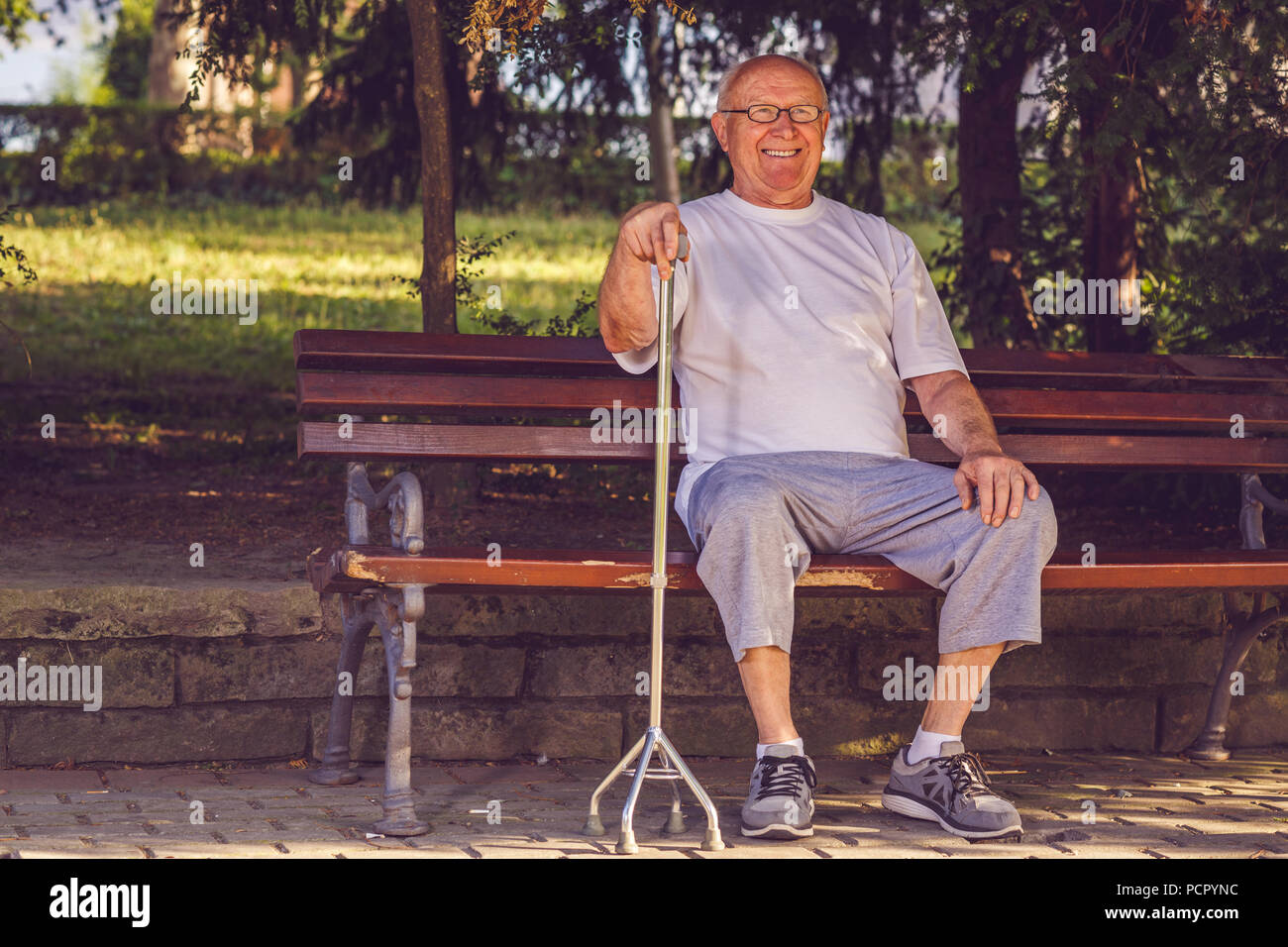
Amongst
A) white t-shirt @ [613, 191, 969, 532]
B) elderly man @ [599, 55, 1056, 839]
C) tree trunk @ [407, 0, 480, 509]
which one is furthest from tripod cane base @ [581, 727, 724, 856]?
tree trunk @ [407, 0, 480, 509]

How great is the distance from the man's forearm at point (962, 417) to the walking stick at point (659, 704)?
2.70 ft

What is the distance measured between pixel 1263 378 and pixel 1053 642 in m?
1.02

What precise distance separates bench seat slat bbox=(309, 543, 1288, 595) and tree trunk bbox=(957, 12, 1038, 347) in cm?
254

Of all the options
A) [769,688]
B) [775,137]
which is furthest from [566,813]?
[775,137]

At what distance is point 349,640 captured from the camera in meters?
4.05

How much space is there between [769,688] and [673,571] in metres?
0.35

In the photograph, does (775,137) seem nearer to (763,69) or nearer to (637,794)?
(763,69)

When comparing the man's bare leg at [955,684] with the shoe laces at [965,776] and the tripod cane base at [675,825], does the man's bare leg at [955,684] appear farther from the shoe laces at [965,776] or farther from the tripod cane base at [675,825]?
the tripod cane base at [675,825]

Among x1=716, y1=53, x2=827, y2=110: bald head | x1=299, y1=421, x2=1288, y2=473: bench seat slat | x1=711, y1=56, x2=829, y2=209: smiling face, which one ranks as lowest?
x1=299, y1=421, x2=1288, y2=473: bench seat slat

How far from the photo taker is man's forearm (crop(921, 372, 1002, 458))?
13.1 feet

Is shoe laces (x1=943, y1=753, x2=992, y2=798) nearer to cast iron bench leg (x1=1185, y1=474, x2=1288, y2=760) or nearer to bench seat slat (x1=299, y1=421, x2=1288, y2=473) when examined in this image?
bench seat slat (x1=299, y1=421, x2=1288, y2=473)

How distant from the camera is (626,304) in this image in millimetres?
3809

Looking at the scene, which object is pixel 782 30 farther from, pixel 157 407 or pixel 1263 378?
pixel 157 407

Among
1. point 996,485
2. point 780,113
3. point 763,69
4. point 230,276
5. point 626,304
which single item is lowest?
point 996,485
